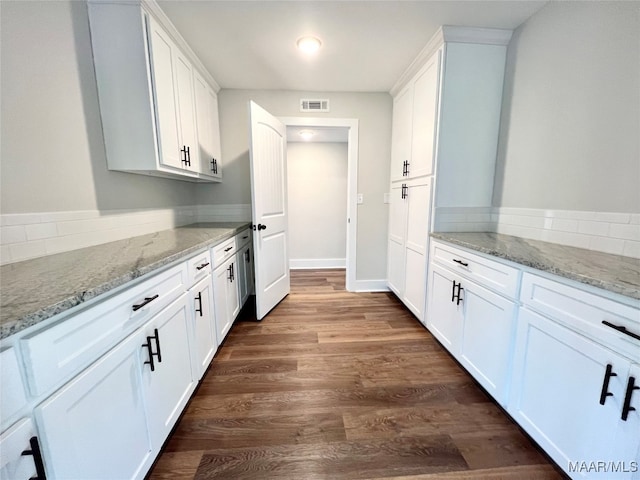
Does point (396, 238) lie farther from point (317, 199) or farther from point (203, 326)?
point (203, 326)

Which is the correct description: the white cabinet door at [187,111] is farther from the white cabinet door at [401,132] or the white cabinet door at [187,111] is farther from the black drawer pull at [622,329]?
the black drawer pull at [622,329]

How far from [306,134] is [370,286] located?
90.8 inches

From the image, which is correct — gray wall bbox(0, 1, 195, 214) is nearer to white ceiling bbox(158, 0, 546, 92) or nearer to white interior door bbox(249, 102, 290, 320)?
white ceiling bbox(158, 0, 546, 92)

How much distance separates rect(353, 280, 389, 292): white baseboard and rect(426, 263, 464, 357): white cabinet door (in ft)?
3.34

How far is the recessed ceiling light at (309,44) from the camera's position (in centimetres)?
187

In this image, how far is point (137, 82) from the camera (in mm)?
1532

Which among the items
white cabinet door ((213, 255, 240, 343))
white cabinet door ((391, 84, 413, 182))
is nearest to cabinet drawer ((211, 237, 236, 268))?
white cabinet door ((213, 255, 240, 343))

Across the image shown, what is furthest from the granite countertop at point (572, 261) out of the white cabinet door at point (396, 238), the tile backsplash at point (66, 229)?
the tile backsplash at point (66, 229)

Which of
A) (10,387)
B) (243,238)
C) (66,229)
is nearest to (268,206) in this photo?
(243,238)

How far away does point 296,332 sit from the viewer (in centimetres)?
218

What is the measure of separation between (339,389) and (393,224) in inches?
73.0

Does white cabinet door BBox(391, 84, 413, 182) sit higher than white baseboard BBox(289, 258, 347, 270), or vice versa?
white cabinet door BBox(391, 84, 413, 182)

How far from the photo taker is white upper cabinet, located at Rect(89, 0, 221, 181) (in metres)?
1.46

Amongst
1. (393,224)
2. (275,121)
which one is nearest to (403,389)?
(393,224)
